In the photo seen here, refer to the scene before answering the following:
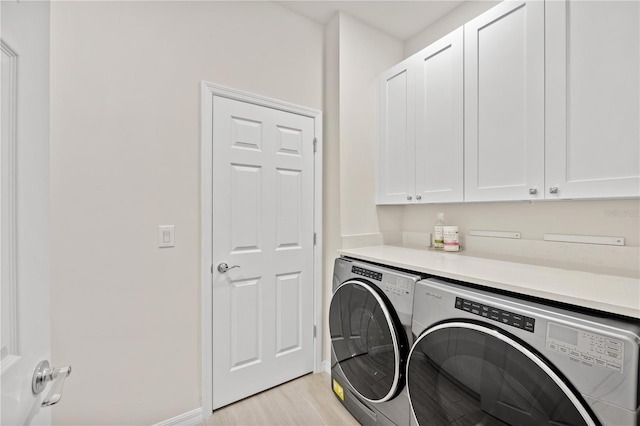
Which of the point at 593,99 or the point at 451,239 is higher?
the point at 593,99

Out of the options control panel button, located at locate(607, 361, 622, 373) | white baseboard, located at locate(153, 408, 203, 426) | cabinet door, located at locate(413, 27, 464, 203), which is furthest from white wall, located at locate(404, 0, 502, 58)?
white baseboard, located at locate(153, 408, 203, 426)

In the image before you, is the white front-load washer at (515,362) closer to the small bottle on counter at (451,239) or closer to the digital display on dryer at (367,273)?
the digital display on dryer at (367,273)

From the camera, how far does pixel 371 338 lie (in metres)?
1.52

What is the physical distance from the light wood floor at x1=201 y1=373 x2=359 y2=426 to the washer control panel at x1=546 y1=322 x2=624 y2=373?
129 cm

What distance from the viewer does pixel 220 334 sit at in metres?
1.75

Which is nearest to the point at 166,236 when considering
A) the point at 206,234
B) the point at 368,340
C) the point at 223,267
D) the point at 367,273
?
the point at 206,234

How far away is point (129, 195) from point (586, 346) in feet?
6.47

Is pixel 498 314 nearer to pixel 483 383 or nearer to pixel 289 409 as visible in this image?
pixel 483 383

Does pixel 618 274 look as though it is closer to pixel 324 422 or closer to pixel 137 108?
pixel 324 422

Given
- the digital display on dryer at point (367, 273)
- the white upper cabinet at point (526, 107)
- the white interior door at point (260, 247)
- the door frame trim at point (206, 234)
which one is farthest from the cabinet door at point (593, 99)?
the door frame trim at point (206, 234)

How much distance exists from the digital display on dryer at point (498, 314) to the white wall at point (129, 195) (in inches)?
56.7

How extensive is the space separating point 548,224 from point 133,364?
2.39 meters

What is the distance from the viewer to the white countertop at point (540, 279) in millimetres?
874

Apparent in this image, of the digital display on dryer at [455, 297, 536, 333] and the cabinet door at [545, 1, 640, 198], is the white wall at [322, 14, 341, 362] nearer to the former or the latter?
the digital display on dryer at [455, 297, 536, 333]
